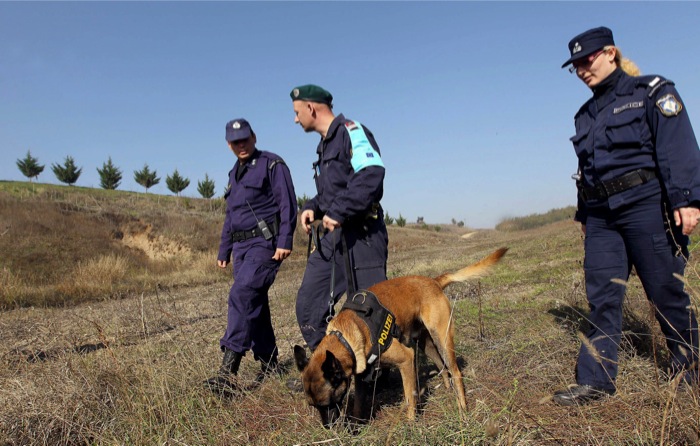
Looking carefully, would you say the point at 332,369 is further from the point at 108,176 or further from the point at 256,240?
the point at 108,176

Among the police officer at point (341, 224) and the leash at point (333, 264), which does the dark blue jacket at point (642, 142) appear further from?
the leash at point (333, 264)

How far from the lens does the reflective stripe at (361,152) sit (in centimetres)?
341

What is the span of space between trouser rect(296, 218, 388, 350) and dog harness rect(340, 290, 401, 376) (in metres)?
0.53

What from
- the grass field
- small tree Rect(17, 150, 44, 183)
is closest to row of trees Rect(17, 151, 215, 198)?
small tree Rect(17, 150, 44, 183)

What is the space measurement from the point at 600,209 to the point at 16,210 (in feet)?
72.8

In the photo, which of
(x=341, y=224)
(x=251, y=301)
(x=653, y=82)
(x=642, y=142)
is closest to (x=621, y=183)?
(x=642, y=142)

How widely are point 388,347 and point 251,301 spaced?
1.50 metres

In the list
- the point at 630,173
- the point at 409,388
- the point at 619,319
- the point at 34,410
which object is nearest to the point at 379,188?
the point at 409,388

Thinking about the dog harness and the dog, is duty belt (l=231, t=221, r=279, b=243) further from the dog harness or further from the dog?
the dog harness

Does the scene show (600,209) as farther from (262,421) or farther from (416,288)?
(262,421)

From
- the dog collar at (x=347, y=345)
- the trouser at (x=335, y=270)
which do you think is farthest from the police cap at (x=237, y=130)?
the dog collar at (x=347, y=345)

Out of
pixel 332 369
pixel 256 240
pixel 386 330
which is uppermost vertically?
pixel 256 240

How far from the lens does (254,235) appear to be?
165 inches

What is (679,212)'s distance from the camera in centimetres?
259
